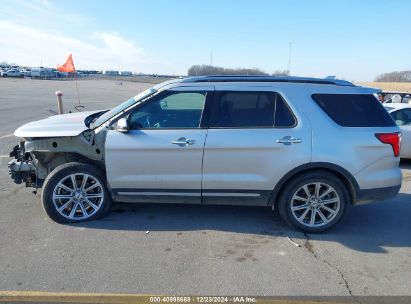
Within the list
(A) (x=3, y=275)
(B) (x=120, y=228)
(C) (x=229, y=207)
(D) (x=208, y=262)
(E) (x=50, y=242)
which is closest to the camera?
(A) (x=3, y=275)

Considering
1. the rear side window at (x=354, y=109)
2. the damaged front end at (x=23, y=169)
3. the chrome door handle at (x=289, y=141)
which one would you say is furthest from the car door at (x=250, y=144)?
the damaged front end at (x=23, y=169)

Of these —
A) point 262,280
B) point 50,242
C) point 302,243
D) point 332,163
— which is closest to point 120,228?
point 50,242

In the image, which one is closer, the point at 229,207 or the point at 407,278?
the point at 407,278

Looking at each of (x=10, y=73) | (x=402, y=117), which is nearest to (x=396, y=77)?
(x=10, y=73)

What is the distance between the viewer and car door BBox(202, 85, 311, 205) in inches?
153

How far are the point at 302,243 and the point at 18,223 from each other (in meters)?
3.44

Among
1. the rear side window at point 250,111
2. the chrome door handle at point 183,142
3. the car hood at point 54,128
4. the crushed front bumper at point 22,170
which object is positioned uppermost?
the rear side window at point 250,111

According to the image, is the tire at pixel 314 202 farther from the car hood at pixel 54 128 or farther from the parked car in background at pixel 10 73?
the parked car in background at pixel 10 73

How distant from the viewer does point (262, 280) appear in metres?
3.14

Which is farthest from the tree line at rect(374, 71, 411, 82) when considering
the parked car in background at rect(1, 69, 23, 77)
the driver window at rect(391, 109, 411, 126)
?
the driver window at rect(391, 109, 411, 126)

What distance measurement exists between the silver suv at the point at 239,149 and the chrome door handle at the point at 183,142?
0.04 feet

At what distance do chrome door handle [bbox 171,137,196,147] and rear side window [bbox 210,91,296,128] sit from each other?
1.06 ft

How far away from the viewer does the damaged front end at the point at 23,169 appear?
4367 mm

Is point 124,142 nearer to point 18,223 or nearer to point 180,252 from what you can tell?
point 180,252
